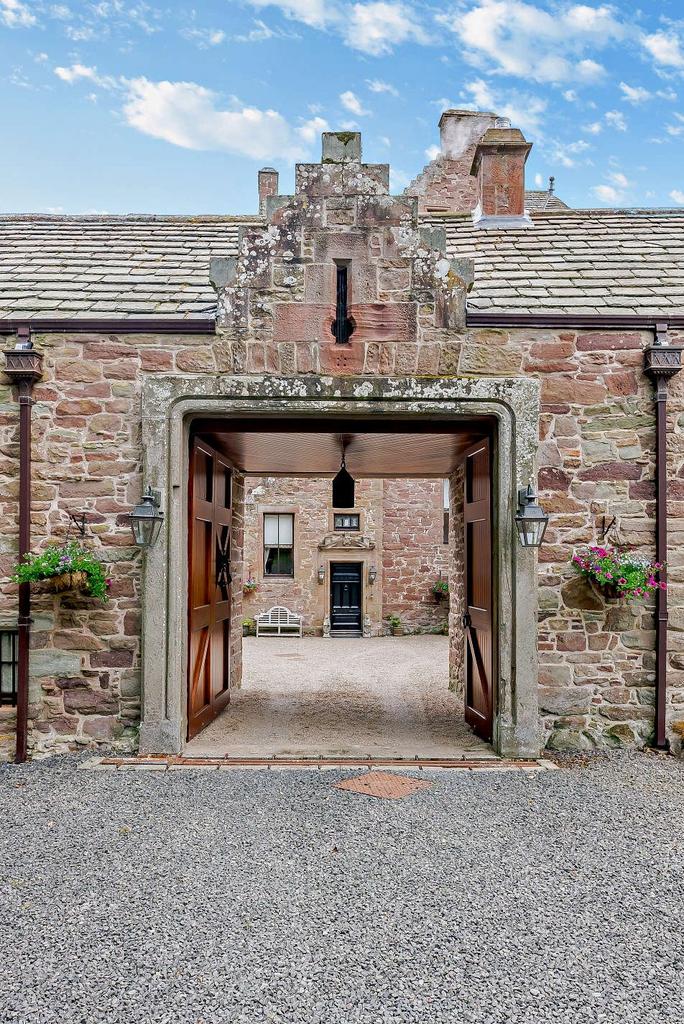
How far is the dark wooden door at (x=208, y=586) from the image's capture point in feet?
22.6

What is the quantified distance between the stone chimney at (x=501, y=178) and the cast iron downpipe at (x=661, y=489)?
4.23 metres

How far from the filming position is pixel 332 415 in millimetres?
6410

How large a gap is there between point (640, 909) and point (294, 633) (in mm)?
15851

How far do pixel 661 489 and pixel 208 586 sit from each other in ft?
15.2

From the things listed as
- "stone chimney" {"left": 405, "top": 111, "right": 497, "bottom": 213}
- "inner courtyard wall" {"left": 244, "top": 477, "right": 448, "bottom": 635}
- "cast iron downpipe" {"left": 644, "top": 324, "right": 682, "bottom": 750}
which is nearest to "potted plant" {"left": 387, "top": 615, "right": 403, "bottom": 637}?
"inner courtyard wall" {"left": 244, "top": 477, "right": 448, "bottom": 635}

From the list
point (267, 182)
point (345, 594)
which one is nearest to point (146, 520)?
point (267, 182)

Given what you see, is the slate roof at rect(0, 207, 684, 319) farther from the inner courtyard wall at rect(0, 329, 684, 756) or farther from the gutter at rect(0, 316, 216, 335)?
the inner courtyard wall at rect(0, 329, 684, 756)

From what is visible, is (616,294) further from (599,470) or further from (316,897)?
(316,897)

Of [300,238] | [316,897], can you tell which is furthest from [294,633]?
[316,897]

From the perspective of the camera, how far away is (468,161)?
1753cm

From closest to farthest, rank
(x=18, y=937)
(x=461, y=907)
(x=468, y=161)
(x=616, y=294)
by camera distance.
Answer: (x=18, y=937), (x=461, y=907), (x=616, y=294), (x=468, y=161)

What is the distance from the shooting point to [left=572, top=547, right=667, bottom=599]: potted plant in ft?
20.0

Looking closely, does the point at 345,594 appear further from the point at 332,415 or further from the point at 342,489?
the point at 332,415

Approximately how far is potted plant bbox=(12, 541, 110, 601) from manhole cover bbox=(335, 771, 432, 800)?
2.70 m
